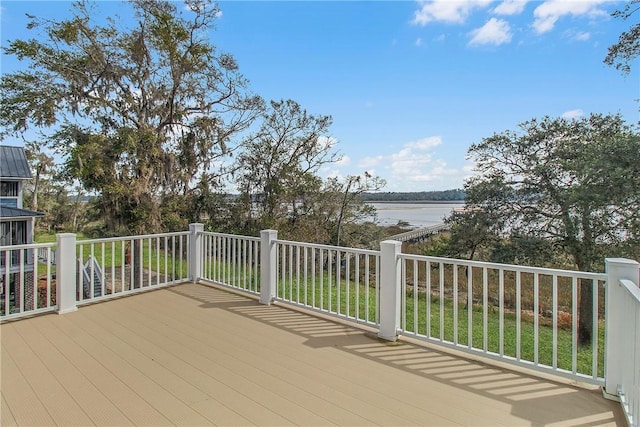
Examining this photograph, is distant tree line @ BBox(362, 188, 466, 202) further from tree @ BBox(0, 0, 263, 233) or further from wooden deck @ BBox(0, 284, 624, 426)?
wooden deck @ BBox(0, 284, 624, 426)

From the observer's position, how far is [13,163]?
11.2 metres

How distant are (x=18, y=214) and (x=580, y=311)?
49.6 ft

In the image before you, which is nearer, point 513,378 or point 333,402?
point 333,402

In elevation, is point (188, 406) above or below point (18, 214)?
below

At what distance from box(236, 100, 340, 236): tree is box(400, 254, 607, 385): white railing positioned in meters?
3.98

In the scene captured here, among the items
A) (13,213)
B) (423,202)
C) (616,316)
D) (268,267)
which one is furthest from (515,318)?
(13,213)

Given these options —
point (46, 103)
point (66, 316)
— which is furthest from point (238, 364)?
point (46, 103)

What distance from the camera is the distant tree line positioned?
369 inches

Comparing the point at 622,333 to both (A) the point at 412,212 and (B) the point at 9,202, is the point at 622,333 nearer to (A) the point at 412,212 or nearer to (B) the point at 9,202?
(A) the point at 412,212

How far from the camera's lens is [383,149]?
10773 mm

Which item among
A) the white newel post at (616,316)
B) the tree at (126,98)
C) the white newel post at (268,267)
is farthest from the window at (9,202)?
the white newel post at (616,316)

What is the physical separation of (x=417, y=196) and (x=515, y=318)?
22.9 feet

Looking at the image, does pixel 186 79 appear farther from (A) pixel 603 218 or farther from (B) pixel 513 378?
(A) pixel 603 218

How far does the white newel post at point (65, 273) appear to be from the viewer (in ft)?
12.6
